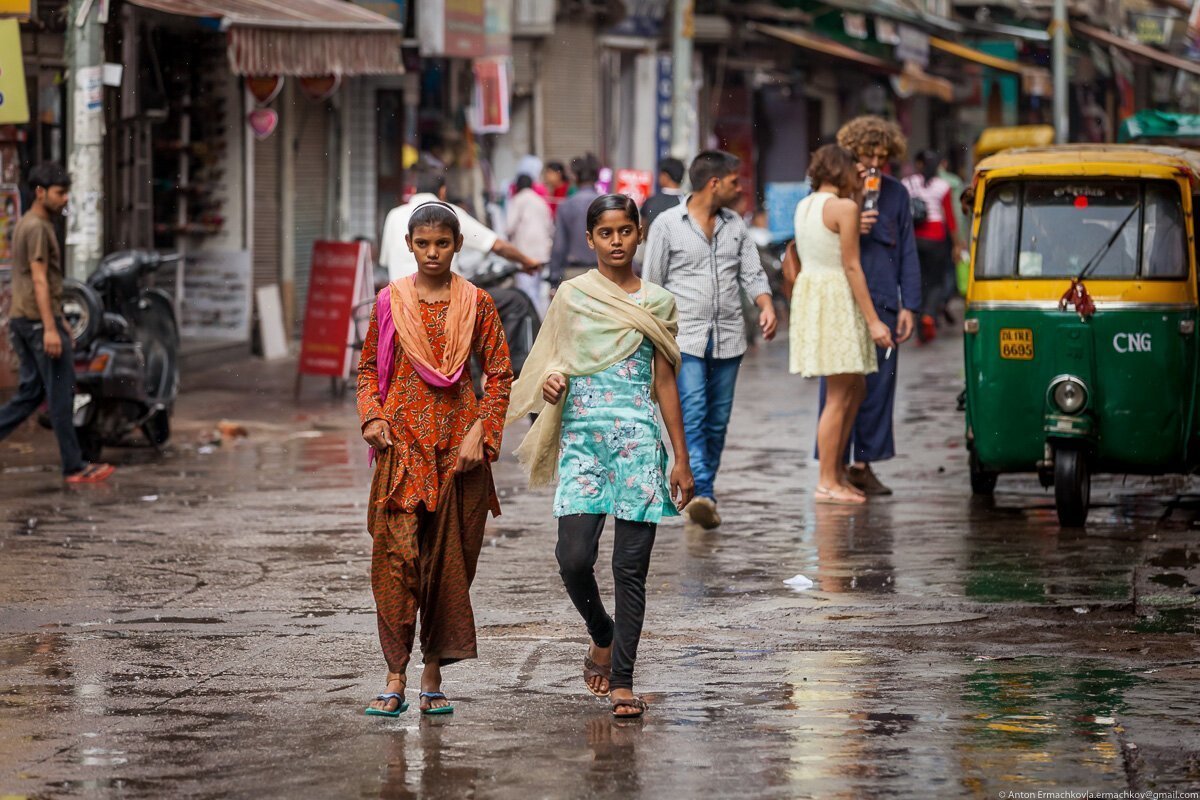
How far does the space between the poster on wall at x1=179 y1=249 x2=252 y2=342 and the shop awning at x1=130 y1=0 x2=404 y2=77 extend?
9.70ft

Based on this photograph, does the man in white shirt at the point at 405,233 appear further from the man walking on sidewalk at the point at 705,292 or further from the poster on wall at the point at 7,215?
the man walking on sidewalk at the point at 705,292

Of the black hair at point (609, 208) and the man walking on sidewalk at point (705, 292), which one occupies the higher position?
the black hair at point (609, 208)

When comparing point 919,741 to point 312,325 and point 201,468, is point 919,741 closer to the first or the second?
point 201,468

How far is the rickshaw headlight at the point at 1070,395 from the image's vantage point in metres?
10.1

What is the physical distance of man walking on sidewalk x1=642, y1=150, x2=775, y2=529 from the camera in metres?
10.3

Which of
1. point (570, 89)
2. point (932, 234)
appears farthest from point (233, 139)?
point (570, 89)

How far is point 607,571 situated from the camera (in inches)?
364

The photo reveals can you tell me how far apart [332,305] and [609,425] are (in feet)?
34.7

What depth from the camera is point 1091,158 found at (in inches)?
412

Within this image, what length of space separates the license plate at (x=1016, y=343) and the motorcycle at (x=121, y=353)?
17.8 ft

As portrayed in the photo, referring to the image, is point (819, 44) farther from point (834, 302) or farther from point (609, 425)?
point (609, 425)

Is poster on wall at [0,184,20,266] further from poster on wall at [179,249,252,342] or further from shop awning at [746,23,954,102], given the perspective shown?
shop awning at [746,23,954,102]

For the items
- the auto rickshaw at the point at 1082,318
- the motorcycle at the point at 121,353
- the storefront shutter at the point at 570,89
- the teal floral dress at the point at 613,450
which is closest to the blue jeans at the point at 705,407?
the auto rickshaw at the point at 1082,318

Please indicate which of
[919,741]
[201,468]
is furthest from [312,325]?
[919,741]
